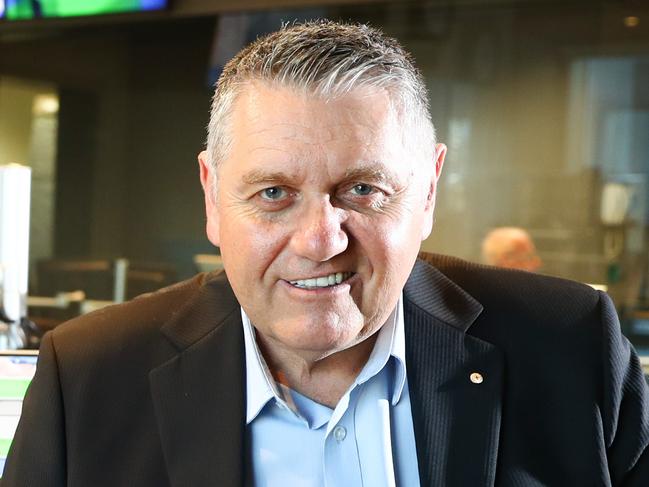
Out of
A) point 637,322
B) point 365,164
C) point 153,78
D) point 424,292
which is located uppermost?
point 153,78

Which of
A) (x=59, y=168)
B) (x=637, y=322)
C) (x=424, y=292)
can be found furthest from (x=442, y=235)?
(x=424, y=292)

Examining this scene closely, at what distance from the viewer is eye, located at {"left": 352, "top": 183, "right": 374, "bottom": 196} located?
4.02 feet

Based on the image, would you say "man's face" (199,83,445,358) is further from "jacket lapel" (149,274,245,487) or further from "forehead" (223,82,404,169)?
"jacket lapel" (149,274,245,487)

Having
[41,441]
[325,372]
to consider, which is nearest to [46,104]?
[41,441]

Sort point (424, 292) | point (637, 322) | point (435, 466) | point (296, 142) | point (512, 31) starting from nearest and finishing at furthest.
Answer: point (296, 142) → point (435, 466) → point (424, 292) → point (637, 322) → point (512, 31)

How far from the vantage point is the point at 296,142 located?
3.95ft

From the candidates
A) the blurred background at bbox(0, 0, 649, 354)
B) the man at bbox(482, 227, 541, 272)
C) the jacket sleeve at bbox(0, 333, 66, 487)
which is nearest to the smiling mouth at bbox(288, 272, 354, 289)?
the jacket sleeve at bbox(0, 333, 66, 487)

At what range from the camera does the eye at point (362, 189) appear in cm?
123

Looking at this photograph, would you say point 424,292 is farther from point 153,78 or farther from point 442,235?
point 153,78

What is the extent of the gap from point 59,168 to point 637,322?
4182mm

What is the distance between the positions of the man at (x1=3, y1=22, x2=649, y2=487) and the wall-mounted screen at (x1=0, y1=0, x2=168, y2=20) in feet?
15.8

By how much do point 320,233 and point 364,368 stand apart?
0.28 meters

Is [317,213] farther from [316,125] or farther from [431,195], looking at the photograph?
[431,195]

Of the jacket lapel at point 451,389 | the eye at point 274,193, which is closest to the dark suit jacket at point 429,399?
the jacket lapel at point 451,389
